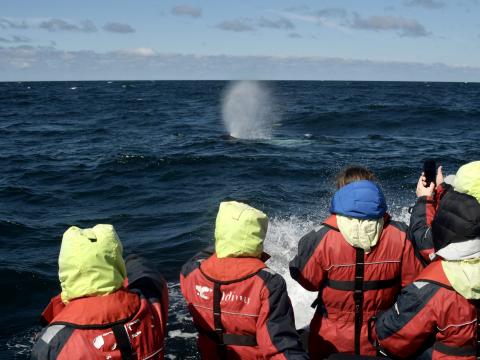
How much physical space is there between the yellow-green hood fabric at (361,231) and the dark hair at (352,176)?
1.34 feet

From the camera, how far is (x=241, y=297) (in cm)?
357

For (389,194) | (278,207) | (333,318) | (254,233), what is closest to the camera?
(254,233)

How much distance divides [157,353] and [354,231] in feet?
5.55

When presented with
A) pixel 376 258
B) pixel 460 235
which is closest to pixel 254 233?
pixel 376 258

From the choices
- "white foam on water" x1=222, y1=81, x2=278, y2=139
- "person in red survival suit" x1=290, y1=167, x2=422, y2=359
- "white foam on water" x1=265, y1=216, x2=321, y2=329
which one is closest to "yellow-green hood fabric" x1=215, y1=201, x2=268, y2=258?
"person in red survival suit" x1=290, y1=167, x2=422, y2=359

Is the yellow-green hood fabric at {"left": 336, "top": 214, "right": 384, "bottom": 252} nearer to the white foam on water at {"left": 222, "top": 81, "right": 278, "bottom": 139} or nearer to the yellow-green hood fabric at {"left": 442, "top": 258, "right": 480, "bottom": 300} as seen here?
the yellow-green hood fabric at {"left": 442, "top": 258, "right": 480, "bottom": 300}

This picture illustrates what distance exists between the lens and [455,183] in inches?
147

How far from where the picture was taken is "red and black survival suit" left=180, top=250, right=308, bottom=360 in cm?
350

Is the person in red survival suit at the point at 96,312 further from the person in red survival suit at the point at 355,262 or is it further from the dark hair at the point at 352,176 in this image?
the dark hair at the point at 352,176

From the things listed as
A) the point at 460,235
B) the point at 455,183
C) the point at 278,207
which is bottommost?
the point at 278,207

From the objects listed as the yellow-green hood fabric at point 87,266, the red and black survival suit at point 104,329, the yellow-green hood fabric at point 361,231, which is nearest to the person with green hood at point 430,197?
the yellow-green hood fabric at point 361,231

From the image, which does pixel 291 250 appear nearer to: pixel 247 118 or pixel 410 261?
pixel 410 261

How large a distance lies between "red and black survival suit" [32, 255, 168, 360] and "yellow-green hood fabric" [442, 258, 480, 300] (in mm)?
1930

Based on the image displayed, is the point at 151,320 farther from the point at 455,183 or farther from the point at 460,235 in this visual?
the point at 455,183
